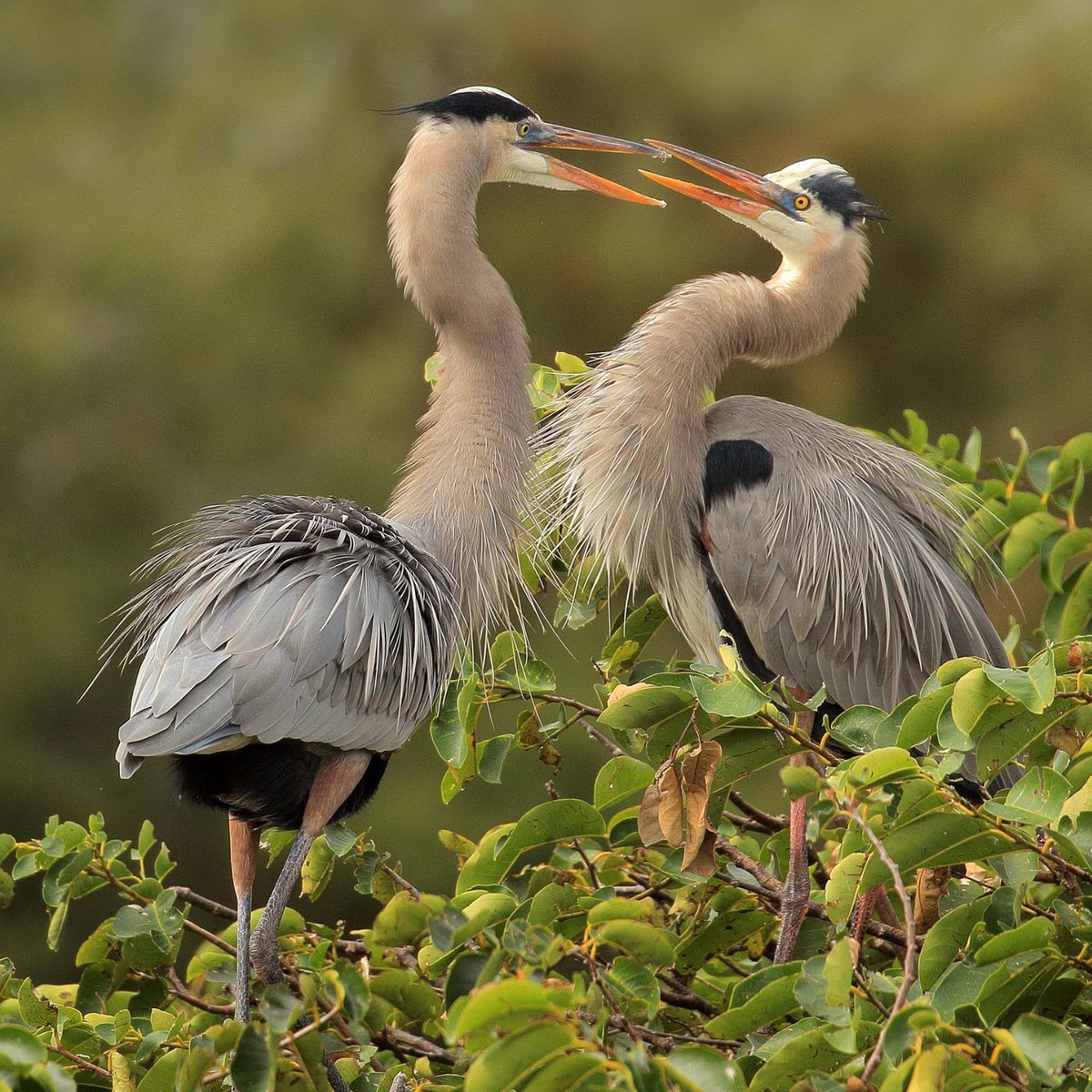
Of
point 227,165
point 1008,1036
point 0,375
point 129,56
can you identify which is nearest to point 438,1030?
point 1008,1036

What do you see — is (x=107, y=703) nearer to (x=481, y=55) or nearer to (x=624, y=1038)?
(x=481, y=55)

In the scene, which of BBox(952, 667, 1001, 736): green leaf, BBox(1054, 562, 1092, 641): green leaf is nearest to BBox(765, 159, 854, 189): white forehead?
BBox(1054, 562, 1092, 641): green leaf

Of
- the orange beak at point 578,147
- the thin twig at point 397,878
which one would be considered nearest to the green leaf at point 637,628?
the thin twig at point 397,878

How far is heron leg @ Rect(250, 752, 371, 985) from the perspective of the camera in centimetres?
221

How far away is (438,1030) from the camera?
1978 mm

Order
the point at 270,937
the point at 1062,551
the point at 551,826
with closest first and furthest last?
the point at 551,826 → the point at 270,937 → the point at 1062,551

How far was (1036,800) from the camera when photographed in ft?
4.79

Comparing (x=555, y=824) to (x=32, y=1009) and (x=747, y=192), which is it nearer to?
(x=32, y=1009)

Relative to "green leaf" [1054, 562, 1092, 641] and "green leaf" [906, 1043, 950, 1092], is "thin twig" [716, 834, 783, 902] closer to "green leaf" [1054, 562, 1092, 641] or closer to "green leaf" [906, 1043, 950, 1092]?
"green leaf" [1054, 562, 1092, 641]

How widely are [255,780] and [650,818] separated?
80cm

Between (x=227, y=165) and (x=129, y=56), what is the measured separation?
116cm

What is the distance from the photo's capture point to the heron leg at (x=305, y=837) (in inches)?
87.1

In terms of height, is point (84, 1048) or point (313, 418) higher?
point (313, 418)

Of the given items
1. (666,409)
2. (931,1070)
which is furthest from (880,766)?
(666,409)
